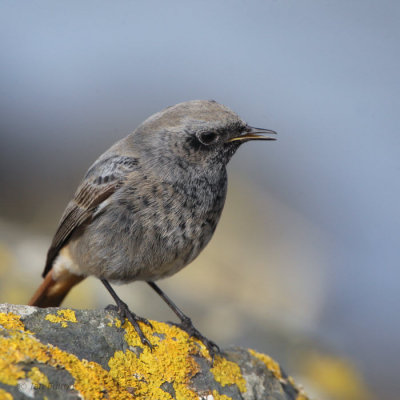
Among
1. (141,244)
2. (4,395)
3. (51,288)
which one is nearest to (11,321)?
(4,395)

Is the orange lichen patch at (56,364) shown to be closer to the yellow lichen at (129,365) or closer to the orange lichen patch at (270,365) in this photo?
the yellow lichen at (129,365)

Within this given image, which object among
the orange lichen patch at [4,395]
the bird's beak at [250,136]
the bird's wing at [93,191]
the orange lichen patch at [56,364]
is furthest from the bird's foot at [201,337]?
A: the orange lichen patch at [4,395]

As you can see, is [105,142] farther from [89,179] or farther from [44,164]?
[89,179]

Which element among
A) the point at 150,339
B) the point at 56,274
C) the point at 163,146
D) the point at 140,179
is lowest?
the point at 56,274

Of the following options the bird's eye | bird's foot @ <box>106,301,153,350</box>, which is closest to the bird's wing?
the bird's eye

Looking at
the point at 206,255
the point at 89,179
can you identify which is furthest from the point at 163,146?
the point at 206,255
